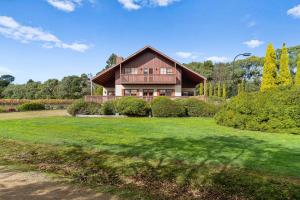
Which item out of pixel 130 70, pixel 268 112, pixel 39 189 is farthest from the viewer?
pixel 130 70

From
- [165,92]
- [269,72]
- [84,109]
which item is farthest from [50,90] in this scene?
[269,72]

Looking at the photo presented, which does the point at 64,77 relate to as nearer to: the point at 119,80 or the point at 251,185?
the point at 119,80

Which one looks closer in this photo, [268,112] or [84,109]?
[268,112]

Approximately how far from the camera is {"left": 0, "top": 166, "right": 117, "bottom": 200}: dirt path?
474 centimetres

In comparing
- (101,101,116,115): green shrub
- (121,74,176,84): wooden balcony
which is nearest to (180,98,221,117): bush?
(101,101,116,115): green shrub

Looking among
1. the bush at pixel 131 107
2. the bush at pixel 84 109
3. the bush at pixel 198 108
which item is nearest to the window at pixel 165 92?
the bush at pixel 198 108

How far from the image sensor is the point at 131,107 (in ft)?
74.6

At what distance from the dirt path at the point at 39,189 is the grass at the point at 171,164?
50cm

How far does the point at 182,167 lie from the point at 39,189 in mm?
3089

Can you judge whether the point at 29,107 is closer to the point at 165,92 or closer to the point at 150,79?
the point at 150,79

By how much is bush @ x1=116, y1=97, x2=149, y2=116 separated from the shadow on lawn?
13.2m

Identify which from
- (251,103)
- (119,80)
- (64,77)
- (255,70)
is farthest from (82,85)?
(251,103)

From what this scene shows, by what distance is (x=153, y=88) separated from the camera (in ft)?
120

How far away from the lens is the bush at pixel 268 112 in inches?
530
